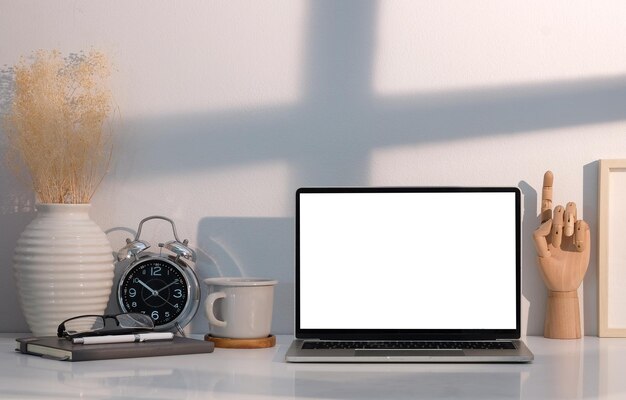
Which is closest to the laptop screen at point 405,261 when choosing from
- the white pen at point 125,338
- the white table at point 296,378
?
the white table at point 296,378

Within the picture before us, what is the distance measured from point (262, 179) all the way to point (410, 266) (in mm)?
382

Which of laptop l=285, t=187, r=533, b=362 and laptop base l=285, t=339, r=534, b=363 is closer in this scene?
laptop base l=285, t=339, r=534, b=363

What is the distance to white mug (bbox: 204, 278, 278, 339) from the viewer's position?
169 cm

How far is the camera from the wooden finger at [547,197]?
5.94 ft

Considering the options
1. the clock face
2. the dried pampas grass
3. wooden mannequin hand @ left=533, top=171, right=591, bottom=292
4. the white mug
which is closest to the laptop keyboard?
the white mug

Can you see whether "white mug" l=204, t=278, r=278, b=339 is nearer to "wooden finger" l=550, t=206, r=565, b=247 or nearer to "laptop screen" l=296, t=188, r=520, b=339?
"laptop screen" l=296, t=188, r=520, b=339

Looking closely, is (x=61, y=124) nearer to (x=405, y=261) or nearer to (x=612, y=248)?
(x=405, y=261)

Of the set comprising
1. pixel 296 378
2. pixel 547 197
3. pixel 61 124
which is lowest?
pixel 296 378

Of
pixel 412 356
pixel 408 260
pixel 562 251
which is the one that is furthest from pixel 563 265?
pixel 412 356

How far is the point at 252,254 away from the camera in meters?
1.89

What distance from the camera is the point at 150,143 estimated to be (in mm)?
1906

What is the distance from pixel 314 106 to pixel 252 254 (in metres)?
0.32

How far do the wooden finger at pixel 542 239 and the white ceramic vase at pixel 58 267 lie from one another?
0.81 metres

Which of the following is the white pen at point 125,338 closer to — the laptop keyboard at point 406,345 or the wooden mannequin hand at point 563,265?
the laptop keyboard at point 406,345
